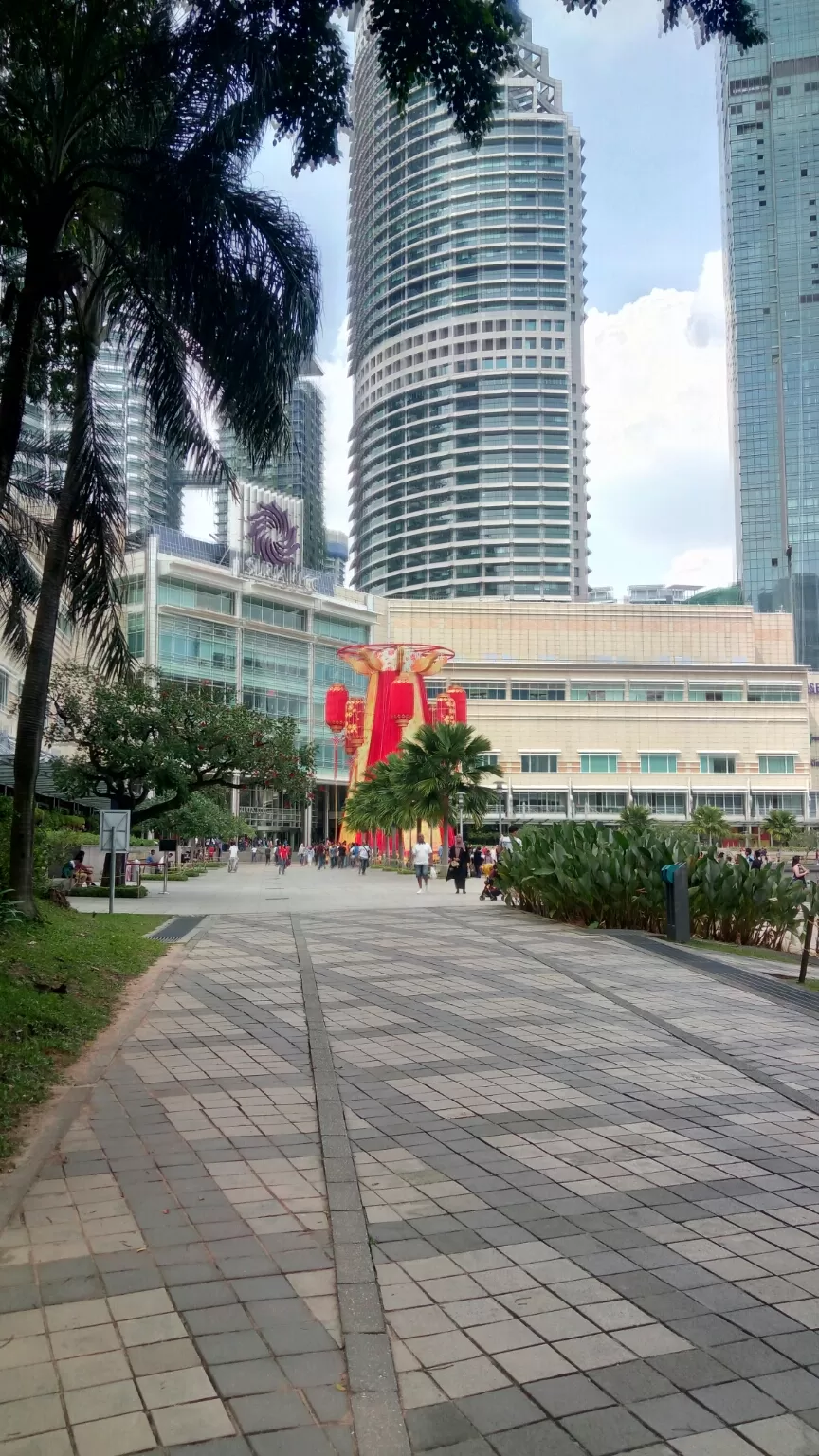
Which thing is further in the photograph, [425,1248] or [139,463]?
[139,463]

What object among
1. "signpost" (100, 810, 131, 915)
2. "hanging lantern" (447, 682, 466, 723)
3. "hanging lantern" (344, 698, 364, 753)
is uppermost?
"hanging lantern" (447, 682, 466, 723)

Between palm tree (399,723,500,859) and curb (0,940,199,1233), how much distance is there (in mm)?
27711

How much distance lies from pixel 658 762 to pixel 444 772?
198 ft

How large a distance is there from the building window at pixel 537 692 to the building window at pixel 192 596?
2832 cm

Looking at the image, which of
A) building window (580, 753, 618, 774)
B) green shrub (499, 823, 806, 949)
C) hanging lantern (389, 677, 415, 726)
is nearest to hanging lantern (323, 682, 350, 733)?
hanging lantern (389, 677, 415, 726)

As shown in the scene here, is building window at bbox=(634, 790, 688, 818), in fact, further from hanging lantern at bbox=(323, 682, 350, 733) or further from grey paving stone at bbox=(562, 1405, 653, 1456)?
grey paving stone at bbox=(562, 1405, 653, 1456)

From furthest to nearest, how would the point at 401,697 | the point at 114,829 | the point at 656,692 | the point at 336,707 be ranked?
the point at 656,692 → the point at 336,707 → the point at 401,697 → the point at 114,829

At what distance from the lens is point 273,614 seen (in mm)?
82375

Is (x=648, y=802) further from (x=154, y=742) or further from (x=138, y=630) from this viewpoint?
(x=154, y=742)

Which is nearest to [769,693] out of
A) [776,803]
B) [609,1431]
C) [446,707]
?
[776,803]

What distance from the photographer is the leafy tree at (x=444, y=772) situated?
37.2 m

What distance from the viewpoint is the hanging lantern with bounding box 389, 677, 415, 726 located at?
53.0 m

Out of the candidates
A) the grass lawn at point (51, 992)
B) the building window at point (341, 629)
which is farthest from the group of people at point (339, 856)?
the grass lawn at point (51, 992)

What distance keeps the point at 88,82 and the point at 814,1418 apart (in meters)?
9.85
